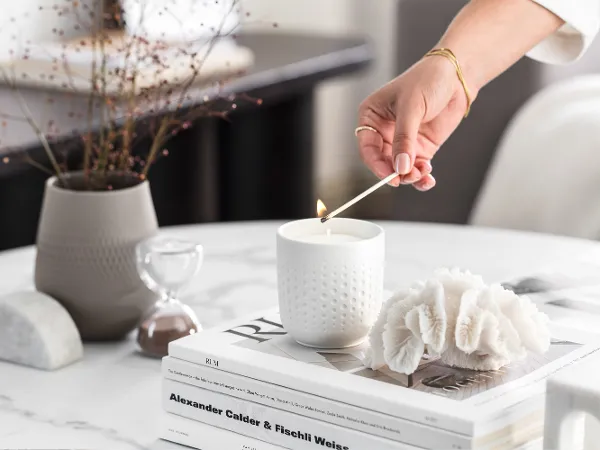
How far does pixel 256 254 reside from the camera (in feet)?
4.43

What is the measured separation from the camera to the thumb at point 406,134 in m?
0.96

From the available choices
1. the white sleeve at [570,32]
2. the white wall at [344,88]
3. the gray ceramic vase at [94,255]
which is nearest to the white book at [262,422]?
the gray ceramic vase at [94,255]

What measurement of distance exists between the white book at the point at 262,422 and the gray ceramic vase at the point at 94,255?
237 mm

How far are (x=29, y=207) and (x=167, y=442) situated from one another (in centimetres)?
143

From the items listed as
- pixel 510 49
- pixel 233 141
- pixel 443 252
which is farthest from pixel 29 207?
pixel 510 49

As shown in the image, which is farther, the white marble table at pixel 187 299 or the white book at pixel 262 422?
the white marble table at pixel 187 299

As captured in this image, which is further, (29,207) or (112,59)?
(29,207)

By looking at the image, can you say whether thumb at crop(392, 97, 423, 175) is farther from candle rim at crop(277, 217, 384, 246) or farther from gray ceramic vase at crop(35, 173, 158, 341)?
gray ceramic vase at crop(35, 173, 158, 341)

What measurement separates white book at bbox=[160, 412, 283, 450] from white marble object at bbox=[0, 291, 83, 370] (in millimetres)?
200

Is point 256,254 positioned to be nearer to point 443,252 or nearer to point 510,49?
point 443,252

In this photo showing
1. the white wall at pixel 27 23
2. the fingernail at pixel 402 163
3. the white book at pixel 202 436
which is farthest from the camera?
the white wall at pixel 27 23

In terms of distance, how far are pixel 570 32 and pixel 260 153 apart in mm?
1481

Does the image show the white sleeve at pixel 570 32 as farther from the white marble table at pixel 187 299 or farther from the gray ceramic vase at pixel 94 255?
the gray ceramic vase at pixel 94 255

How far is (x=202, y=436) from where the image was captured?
814mm
